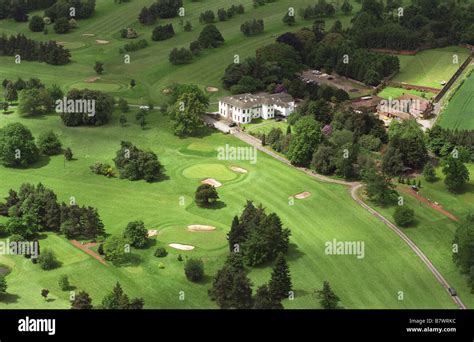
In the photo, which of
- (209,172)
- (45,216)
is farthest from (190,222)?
(45,216)

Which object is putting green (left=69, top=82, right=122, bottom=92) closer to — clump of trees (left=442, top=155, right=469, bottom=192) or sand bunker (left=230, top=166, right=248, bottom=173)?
sand bunker (left=230, top=166, right=248, bottom=173)

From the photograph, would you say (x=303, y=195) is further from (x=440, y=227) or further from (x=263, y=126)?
(x=263, y=126)

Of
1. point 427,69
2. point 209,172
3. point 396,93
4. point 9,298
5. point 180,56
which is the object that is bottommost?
point 9,298

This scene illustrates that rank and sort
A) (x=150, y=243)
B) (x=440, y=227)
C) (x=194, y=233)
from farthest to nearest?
(x=440, y=227) < (x=194, y=233) < (x=150, y=243)

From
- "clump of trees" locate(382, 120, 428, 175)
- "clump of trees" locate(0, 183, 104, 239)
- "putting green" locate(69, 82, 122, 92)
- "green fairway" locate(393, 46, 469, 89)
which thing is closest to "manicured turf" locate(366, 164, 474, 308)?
"clump of trees" locate(382, 120, 428, 175)

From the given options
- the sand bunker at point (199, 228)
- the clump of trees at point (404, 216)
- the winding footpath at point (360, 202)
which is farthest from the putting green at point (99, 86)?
the clump of trees at point (404, 216)
